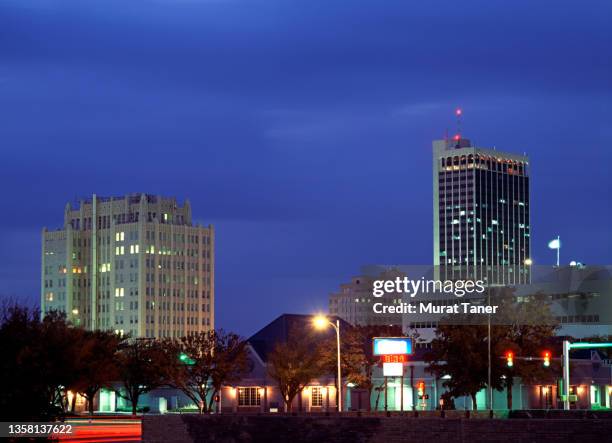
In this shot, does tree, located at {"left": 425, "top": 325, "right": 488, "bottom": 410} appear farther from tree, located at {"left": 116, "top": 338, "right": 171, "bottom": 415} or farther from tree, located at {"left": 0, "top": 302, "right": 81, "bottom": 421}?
tree, located at {"left": 0, "top": 302, "right": 81, "bottom": 421}

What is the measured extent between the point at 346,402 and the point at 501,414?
5372 cm

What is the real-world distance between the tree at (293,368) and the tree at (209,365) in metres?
3.31

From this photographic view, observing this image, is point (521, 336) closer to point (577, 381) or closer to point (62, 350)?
point (577, 381)

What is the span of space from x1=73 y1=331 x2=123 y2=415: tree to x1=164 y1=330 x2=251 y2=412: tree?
6613 mm

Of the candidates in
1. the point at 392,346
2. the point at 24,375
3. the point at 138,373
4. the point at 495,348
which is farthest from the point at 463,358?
the point at 24,375

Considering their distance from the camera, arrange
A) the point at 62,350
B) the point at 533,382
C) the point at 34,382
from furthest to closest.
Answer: the point at 533,382, the point at 62,350, the point at 34,382

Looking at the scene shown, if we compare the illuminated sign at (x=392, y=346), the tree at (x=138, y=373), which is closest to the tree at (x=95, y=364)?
the tree at (x=138, y=373)

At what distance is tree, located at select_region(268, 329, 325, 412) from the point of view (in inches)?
4513

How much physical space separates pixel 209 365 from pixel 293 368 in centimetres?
804

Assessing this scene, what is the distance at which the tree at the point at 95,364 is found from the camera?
105 m

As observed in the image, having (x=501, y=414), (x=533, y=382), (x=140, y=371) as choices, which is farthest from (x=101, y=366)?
(x=501, y=414)

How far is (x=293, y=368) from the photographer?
114812 mm

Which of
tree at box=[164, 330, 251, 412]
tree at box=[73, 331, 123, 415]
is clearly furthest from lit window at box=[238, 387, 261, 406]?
tree at box=[73, 331, 123, 415]

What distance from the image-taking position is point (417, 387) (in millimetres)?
117125
